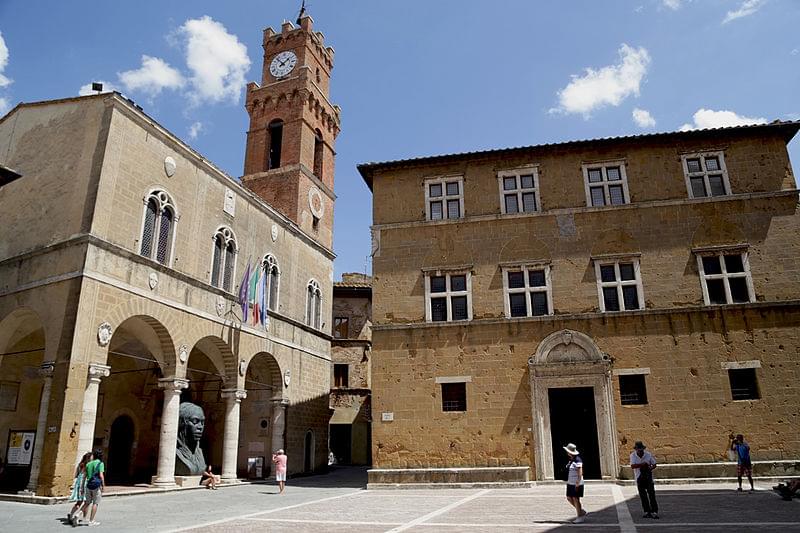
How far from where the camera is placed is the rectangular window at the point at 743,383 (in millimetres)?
17781

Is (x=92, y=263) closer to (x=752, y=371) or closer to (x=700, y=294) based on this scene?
(x=700, y=294)

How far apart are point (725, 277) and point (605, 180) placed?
510 cm

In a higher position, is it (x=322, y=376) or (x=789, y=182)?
(x=789, y=182)

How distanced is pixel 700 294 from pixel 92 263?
1900 cm

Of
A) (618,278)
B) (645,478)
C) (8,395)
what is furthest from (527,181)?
(8,395)

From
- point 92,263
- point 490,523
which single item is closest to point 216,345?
point 92,263

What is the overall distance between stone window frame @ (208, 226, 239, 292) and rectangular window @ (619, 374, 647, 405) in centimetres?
1521

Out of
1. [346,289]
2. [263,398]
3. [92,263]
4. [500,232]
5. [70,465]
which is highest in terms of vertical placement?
[346,289]

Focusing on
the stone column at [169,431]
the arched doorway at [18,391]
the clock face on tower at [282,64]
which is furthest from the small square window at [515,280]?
the clock face on tower at [282,64]

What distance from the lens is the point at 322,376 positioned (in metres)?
30.2

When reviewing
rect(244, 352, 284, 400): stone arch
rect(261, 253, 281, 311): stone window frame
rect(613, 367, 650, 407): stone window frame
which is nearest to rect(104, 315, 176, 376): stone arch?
rect(244, 352, 284, 400): stone arch

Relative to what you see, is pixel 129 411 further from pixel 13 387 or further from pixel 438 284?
pixel 438 284

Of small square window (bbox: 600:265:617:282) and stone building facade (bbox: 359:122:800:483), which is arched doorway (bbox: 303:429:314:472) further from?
small square window (bbox: 600:265:617:282)

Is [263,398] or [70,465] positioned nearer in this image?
[70,465]
